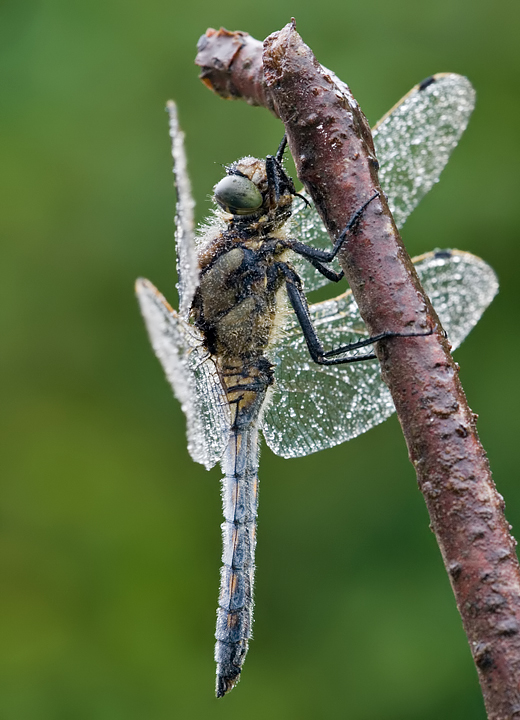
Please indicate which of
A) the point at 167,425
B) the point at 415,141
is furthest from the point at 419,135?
the point at 167,425

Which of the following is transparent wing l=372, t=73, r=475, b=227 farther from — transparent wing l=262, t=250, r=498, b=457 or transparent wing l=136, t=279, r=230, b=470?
transparent wing l=136, t=279, r=230, b=470

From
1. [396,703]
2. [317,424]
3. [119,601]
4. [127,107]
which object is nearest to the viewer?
[317,424]

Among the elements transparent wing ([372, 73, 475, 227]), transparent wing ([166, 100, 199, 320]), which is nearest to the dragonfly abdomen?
transparent wing ([166, 100, 199, 320])

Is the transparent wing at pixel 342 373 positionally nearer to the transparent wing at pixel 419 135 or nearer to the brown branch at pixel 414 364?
the transparent wing at pixel 419 135

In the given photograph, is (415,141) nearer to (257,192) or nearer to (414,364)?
(257,192)

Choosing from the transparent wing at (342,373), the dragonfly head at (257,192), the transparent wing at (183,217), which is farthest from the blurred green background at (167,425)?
the transparent wing at (183,217)

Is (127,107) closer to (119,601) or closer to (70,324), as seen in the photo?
(70,324)

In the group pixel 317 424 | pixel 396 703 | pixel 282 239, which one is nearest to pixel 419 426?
pixel 282 239
